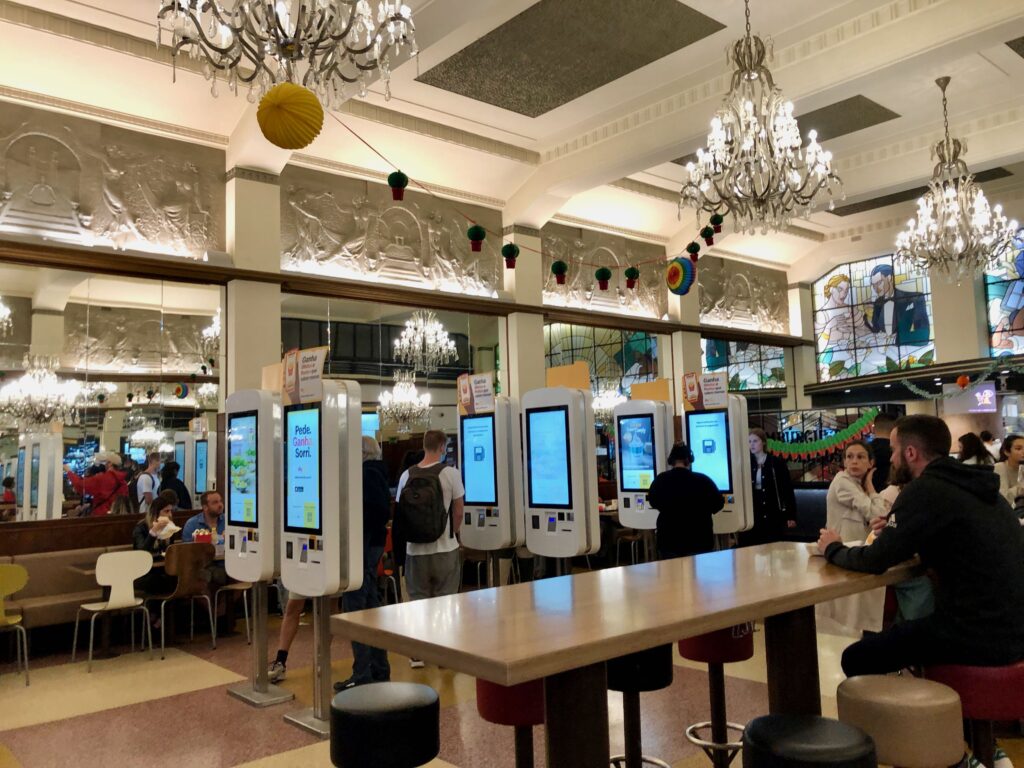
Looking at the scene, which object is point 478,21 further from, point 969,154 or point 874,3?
point 969,154

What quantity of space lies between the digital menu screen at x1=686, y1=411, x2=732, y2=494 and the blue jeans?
3181 mm

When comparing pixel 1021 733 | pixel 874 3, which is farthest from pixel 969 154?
pixel 1021 733

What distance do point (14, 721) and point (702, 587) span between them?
4.34m

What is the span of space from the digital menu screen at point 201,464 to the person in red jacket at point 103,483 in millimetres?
757

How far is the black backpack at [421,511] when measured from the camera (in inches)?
215

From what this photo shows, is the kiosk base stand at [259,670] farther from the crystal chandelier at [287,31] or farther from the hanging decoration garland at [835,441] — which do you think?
the hanging decoration garland at [835,441]

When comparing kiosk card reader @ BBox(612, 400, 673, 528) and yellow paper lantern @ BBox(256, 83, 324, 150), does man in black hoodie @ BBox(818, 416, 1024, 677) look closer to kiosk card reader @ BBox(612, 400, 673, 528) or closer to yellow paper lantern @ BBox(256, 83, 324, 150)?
yellow paper lantern @ BBox(256, 83, 324, 150)

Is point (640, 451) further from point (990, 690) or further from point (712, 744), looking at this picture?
point (990, 690)

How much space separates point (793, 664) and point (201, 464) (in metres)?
6.62

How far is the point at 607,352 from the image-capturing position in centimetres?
1379

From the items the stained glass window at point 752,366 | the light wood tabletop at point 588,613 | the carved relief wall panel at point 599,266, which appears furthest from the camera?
the stained glass window at point 752,366

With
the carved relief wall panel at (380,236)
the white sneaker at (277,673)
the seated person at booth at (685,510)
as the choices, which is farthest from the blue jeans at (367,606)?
the carved relief wall panel at (380,236)

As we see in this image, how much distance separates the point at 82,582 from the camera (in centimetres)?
685

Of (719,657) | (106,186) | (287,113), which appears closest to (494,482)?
(719,657)
